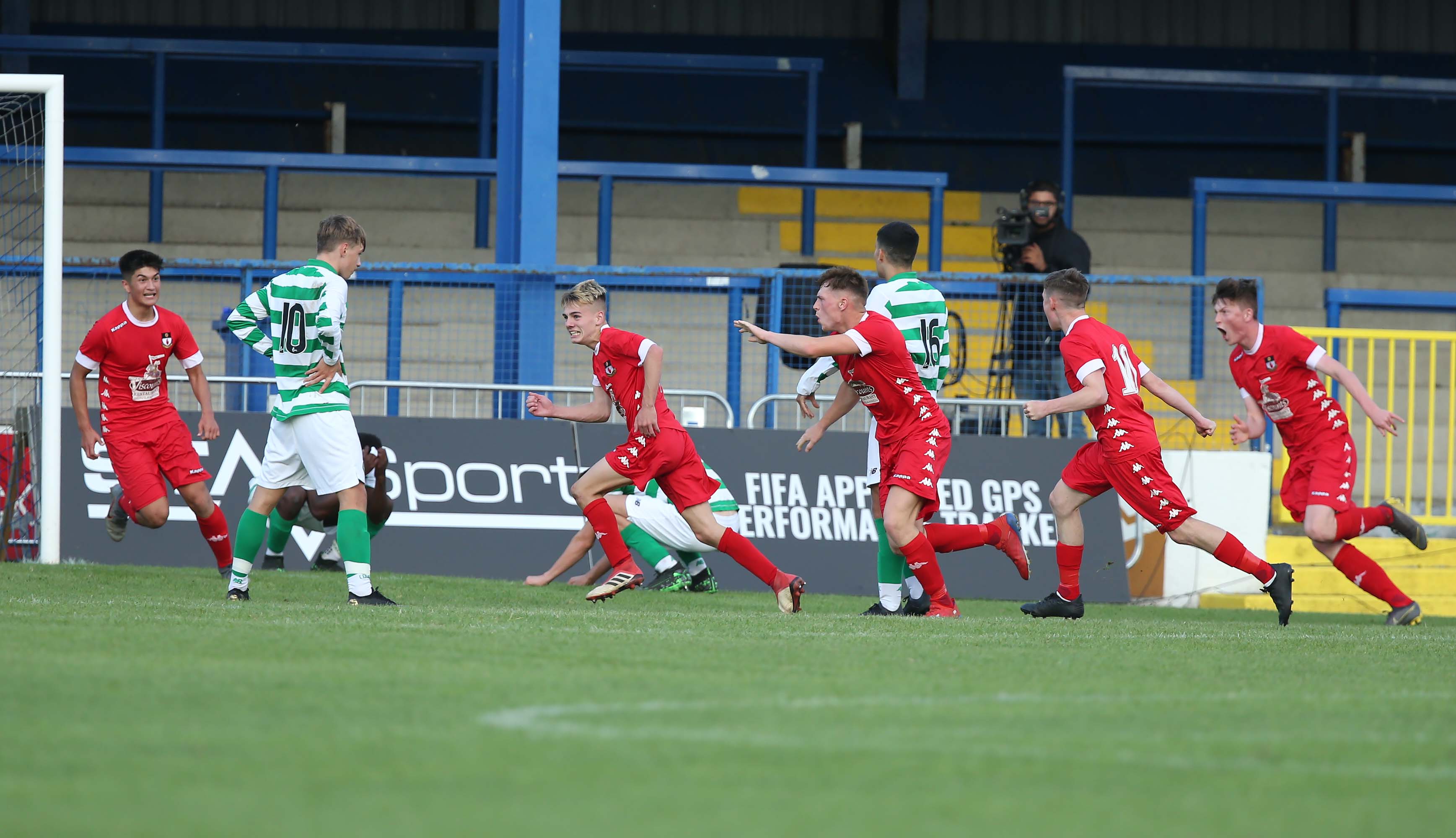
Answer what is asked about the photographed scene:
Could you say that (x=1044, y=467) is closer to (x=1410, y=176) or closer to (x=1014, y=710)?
(x=1014, y=710)

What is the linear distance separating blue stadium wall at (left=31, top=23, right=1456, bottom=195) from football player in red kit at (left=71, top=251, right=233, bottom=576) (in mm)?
10266

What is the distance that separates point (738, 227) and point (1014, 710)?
Answer: 14510mm

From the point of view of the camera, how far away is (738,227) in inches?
729

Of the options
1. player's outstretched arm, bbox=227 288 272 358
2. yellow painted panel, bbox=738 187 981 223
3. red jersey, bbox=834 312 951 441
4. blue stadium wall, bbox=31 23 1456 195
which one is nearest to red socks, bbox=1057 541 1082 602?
red jersey, bbox=834 312 951 441

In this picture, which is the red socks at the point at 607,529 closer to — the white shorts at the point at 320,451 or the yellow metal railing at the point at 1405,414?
the white shorts at the point at 320,451

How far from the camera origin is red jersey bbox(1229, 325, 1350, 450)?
847 cm

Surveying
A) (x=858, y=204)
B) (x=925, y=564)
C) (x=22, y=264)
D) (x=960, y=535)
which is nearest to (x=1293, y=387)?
(x=960, y=535)

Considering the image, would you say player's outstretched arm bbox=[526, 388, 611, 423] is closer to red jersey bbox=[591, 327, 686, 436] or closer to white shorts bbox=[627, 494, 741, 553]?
red jersey bbox=[591, 327, 686, 436]

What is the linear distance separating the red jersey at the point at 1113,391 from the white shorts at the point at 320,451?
3450 millimetres

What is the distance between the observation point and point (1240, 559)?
784cm

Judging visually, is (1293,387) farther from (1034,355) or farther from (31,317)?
(31,317)

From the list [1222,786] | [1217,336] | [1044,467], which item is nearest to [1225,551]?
[1044,467]

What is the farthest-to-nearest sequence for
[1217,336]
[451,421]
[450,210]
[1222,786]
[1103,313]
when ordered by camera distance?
[450,210] < [1217,336] < [1103,313] < [451,421] < [1222,786]

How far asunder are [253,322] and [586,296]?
5.29ft
